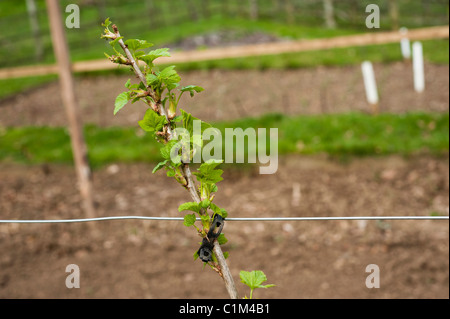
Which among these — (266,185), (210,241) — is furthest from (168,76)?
(266,185)

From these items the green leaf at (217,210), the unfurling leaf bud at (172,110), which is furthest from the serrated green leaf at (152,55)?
the green leaf at (217,210)

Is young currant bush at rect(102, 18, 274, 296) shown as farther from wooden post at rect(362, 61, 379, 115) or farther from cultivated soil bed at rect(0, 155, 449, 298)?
wooden post at rect(362, 61, 379, 115)

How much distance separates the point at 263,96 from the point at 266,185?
2.80m

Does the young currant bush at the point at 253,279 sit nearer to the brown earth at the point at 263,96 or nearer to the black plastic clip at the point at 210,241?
the black plastic clip at the point at 210,241

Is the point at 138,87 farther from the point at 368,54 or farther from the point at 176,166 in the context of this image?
the point at 368,54

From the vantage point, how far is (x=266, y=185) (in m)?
5.05

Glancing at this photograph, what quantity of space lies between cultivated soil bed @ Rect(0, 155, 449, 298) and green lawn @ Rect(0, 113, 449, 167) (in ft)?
0.53


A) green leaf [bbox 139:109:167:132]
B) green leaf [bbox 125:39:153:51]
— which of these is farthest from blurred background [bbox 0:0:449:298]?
green leaf [bbox 125:39:153:51]

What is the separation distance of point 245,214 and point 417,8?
710 inches

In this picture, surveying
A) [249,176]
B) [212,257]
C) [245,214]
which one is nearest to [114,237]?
[245,214]

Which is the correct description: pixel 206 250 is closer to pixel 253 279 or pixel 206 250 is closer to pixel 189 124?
pixel 253 279

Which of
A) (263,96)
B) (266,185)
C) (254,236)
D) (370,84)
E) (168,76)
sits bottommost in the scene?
(168,76)
